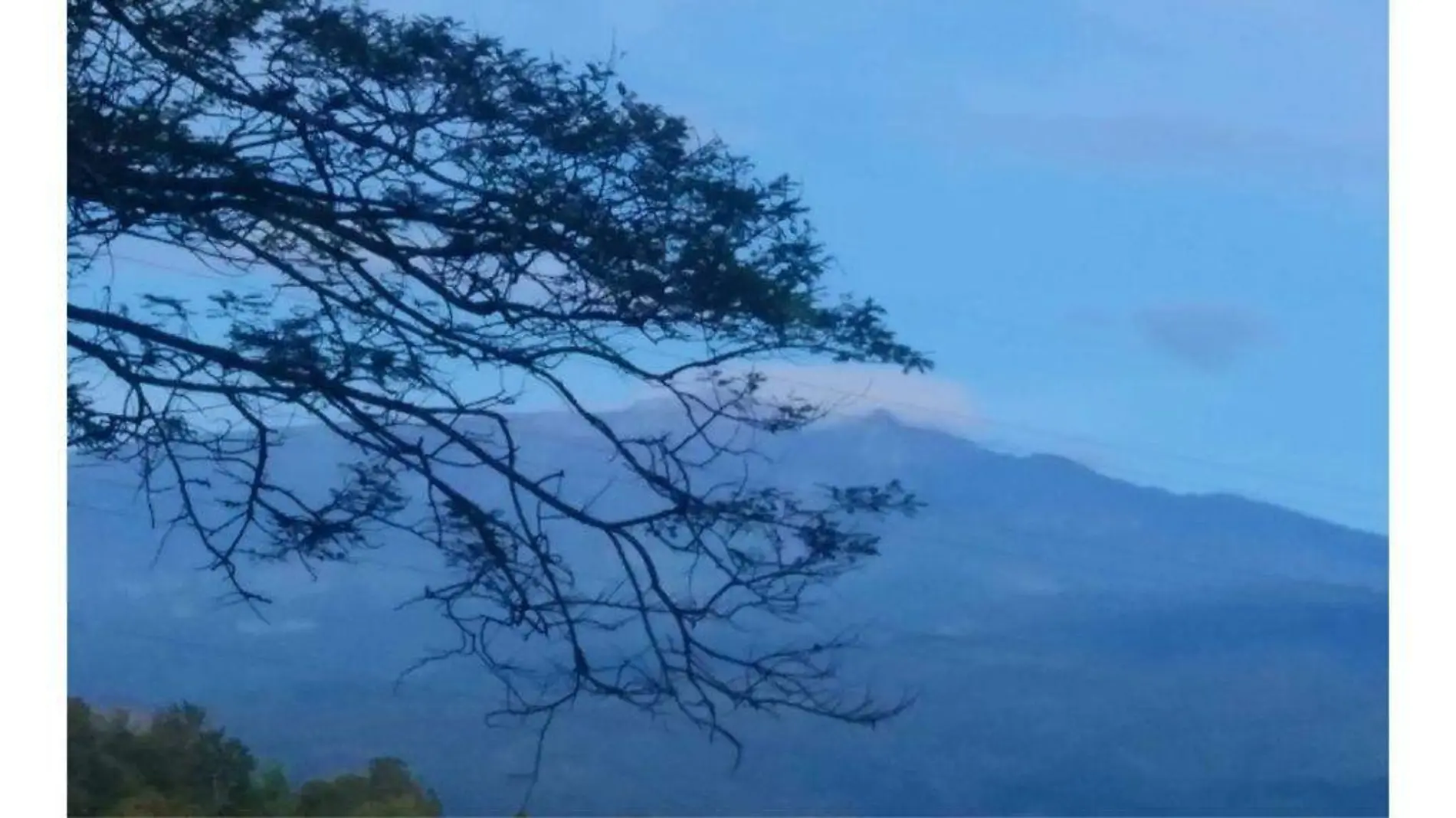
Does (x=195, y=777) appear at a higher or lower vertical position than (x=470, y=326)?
lower

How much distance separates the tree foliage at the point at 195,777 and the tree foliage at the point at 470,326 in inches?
12.7

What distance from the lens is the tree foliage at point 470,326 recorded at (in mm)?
4902

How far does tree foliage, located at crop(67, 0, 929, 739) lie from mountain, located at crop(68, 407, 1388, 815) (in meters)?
0.09

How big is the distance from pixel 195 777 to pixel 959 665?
1769 mm

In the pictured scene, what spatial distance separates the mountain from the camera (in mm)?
4855

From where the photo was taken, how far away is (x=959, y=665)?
4871 mm

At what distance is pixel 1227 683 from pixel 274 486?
223 centimetres
